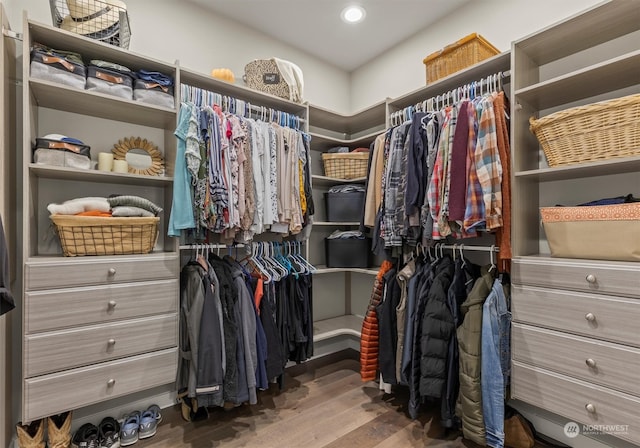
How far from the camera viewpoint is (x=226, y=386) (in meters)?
1.80

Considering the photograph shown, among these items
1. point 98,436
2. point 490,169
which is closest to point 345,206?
point 490,169

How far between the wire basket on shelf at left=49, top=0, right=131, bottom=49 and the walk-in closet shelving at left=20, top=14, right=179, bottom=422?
7cm

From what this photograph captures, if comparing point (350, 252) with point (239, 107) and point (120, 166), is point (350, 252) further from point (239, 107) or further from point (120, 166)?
point (120, 166)

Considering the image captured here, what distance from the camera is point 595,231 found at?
4.63 feet

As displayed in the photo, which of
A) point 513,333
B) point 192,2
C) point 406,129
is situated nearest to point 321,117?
point 406,129

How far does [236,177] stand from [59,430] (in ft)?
5.00

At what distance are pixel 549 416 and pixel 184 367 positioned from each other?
2026mm

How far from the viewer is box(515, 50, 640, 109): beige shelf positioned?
4.66 ft

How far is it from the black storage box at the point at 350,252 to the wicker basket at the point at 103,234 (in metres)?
1.37

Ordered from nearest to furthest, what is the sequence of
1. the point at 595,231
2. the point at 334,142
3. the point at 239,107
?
the point at 595,231 < the point at 239,107 < the point at 334,142

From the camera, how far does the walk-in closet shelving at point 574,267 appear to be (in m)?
1.33

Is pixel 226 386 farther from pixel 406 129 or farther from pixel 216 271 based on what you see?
pixel 406 129

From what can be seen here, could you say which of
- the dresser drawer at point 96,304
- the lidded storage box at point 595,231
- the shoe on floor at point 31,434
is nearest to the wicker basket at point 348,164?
the lidded storage box at point 595,231

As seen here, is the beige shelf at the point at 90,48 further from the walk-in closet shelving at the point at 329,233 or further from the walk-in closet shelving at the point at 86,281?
the walk-in closet shelving at the point at 329,233
